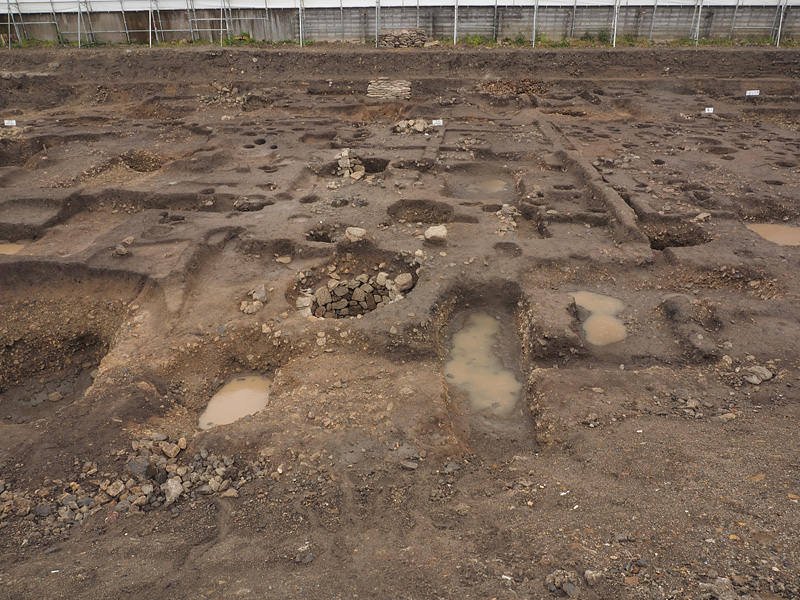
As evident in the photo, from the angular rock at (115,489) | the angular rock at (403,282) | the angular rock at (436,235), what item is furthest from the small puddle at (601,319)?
the angular rock at (115,489)

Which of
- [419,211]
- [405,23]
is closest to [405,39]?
[405,23]

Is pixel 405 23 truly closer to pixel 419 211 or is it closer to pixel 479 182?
Answer: pixel 479 182

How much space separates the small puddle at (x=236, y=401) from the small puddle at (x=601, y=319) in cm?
345

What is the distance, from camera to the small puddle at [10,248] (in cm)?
780

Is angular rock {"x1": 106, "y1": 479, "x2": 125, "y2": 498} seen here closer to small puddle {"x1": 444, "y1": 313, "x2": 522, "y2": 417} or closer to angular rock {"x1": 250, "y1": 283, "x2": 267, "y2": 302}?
angular rock {"x1": 250, "y1": 283, "x2": 267, "y2": 302}

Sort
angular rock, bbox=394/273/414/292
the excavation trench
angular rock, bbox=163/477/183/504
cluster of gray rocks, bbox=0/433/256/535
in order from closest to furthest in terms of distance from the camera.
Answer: cluster of gray rocks, bbox=0/433/256/535, angular rock, bbox=163/477/183/504, the excavation trench, angular rock, bbox=394/273/414/292

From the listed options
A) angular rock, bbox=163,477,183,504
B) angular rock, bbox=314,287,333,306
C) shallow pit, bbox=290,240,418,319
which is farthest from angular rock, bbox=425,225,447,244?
angular rock, bbox=163,477,183,504

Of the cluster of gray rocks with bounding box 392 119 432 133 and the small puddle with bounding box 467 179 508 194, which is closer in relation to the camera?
the small puddle with bounding box 467 179 508 194

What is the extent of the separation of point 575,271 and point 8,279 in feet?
23.2

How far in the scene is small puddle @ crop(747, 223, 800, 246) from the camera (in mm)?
7715

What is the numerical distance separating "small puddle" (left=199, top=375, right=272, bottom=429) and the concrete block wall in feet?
52.5

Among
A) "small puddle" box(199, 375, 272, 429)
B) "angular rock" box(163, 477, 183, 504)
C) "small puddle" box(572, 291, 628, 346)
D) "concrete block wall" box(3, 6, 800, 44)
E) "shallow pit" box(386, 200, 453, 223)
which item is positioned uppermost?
"concrete block wall" box(3, 6, 800, 44)

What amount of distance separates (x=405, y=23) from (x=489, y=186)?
11.4 meters

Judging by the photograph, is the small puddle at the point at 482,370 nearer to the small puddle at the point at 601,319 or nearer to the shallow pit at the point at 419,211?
the small puddle at the point at 601,319
